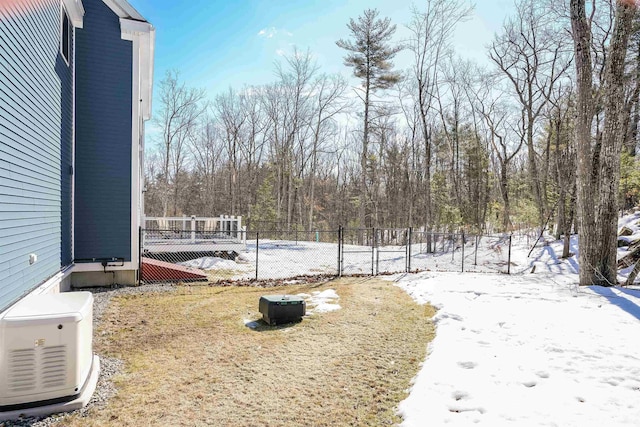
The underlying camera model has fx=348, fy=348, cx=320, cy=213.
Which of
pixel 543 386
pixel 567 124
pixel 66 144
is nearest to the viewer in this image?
pixel 543 386

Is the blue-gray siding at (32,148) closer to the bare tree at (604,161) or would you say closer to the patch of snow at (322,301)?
the patch of snow at (322,301)

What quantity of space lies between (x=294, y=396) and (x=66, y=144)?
643 cm

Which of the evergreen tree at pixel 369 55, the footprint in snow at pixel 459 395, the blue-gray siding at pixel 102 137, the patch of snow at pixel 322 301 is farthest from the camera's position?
the evergreen tree at pixel 369 55

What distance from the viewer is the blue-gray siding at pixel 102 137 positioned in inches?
285

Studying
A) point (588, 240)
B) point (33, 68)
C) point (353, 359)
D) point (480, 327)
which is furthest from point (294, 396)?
point (588, 240)

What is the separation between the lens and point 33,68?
15.1 feet

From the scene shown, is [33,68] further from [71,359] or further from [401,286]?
[401,286]

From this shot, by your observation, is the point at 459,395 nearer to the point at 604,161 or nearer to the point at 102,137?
the point at 604,161

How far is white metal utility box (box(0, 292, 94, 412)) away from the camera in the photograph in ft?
8.93

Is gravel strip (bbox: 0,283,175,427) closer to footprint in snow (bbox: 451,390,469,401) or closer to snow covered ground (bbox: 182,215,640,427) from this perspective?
snow covered ground (bbox: 182,215,640,427)

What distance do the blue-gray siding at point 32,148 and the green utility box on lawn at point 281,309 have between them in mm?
2953

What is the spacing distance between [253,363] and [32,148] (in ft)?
13.3

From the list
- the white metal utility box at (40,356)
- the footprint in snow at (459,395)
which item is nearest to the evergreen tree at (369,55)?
the footprint in snow at (459,395)

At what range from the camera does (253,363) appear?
385cm
